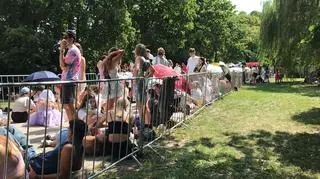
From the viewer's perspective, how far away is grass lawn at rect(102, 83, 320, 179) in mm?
7449

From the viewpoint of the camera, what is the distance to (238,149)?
9.38m

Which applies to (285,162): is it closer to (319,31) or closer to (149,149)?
(149,149)

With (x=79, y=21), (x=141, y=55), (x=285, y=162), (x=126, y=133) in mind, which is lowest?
(x=285, y=162)

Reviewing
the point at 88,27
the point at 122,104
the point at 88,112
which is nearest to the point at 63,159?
the point at 88,112

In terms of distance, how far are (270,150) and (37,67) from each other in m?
28.6

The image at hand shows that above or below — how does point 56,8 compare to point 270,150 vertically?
above

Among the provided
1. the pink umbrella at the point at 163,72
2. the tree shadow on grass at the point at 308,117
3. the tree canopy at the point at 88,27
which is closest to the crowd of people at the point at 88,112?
the pink umbrella at the point at 163,72

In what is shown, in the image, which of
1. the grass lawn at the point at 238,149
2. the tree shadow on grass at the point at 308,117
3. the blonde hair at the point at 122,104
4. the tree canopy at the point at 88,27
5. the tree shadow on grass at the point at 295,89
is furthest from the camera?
the tree canopy at the point at 88,27

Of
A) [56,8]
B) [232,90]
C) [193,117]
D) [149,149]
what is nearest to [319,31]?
[193,117]

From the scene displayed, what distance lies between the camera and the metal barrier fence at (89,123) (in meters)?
5.63

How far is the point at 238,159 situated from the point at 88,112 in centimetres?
260

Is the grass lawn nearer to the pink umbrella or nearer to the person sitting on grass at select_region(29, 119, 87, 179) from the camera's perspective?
the person sitting on grass at select_region(29, 119, 87, 179)

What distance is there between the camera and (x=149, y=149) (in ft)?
28.6

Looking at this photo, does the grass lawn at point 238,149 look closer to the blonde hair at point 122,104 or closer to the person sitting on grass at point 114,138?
the person sitting on grass at point 114,138
